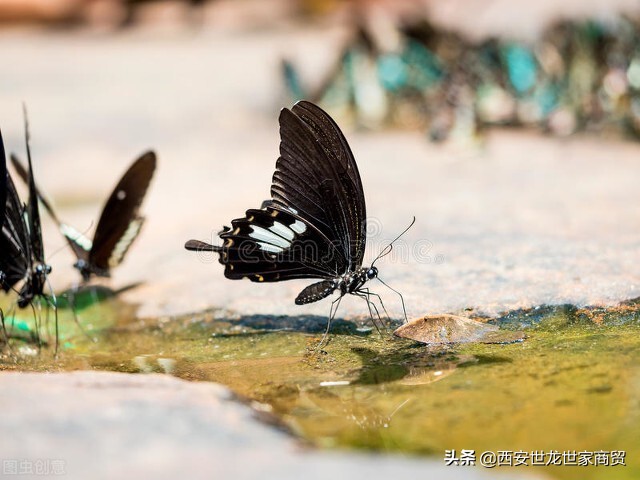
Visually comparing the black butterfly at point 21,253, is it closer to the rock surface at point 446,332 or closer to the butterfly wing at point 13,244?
the butterfly wing at point 13,244

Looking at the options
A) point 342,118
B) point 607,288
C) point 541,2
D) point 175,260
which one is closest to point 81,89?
point 342,118

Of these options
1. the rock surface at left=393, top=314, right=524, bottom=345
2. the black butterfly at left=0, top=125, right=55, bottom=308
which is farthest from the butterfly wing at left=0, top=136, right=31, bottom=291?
the rock surface at left=393, top=314, right=524, bottom=345

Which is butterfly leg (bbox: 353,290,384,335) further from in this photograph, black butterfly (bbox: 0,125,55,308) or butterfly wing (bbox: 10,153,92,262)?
butterfly wing (bbox: 10,153,92,262)

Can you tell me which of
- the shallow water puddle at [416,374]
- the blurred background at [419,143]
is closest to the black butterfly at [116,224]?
the blurred background at [419,143]

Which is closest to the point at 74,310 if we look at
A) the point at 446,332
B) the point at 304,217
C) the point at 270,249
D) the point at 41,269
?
the point at 41,269

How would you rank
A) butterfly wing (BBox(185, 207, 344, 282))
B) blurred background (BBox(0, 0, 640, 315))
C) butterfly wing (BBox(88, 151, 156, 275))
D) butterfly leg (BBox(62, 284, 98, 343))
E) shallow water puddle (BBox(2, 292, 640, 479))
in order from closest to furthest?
1. shallow water puddle (BBox(2, 292, 640, 479))
2. butterfly wing (BBox(185, 207, 344, 282))
3. butterfly leg (BBox(62, 284, 98, 343))
4. blurred background (BBox(0, 0, 640, 315))
5. butterfly wing (BBox(88, 151, 156, 275))

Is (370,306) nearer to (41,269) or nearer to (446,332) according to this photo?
(446,332)
